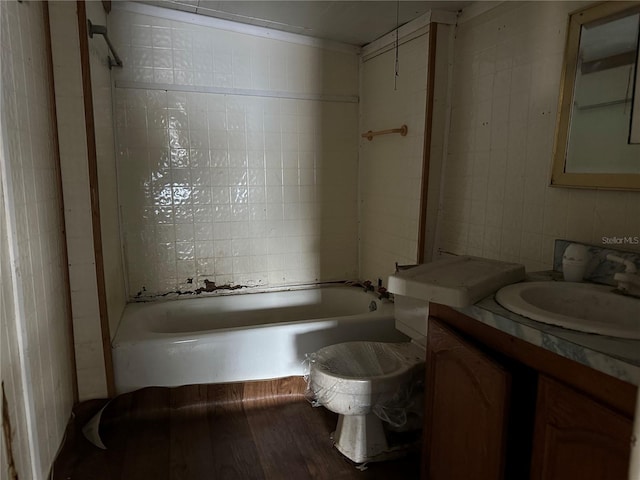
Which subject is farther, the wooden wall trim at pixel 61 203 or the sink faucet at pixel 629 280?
the wooden wall trim at pixel 61 203

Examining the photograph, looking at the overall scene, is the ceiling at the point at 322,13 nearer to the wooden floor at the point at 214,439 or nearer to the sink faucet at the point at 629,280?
the sink faucet at the point at 629,280

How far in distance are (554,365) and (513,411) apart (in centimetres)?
19

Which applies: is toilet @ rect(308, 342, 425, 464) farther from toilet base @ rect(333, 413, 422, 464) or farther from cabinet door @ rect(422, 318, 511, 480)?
cabinet door @ rect(422, 318, 511, 480)

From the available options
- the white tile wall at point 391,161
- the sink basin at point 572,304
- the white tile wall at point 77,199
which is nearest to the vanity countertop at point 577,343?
the sink basin at point 572,304

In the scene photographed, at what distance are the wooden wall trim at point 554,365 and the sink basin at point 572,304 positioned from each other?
82 millimetres

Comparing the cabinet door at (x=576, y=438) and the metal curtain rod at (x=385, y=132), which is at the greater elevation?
the metal curtain rod at (x=385, y=132)

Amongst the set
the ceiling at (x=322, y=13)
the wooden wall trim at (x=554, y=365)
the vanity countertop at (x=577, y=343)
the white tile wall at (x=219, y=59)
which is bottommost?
the wooden wall trim at (x=554, y=365)

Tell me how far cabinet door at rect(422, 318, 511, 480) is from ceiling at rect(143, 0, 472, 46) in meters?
1.70

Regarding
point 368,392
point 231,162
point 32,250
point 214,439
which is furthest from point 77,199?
point 368,392

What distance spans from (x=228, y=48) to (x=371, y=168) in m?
1.22

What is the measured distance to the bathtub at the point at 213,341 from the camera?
210cm

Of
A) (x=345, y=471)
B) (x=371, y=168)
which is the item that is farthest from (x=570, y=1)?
(x=345, y=471)

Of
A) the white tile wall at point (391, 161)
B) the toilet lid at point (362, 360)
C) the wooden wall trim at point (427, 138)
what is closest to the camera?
the toilet lid at point (362, 360)

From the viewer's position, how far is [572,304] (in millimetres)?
1336
